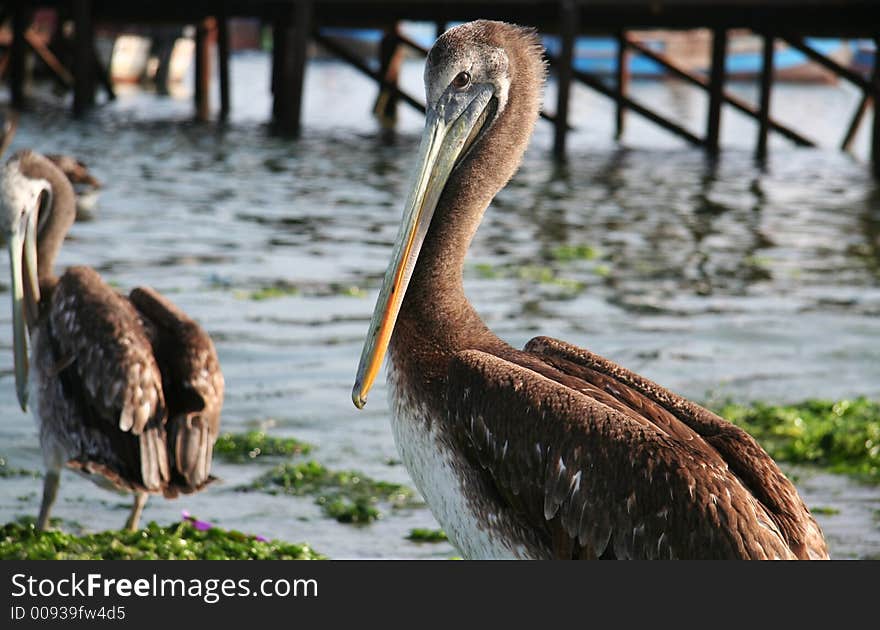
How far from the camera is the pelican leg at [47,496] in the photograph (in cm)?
482

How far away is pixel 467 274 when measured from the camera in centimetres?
1008

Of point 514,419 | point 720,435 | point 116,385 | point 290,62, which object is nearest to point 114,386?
point 116,385

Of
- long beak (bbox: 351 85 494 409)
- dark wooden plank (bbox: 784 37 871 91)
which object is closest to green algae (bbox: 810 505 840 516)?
long beak (bbox: 351 85 494 409)

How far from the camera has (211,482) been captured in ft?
15.5

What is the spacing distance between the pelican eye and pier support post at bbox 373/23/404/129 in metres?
18.9

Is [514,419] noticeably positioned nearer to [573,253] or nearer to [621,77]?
[573,253]

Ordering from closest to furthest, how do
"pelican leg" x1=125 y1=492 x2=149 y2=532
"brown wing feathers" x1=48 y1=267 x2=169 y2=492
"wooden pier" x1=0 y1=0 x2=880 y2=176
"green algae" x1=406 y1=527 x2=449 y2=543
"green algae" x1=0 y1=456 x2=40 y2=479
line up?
"brown wing feathers" x1=48 y1=267 x2=169 y2=492 → "pelican leg" x1=125 y1=492 x2=149 y2=532 → "green algae" x1=406 y1=527 x2=449 y2=543 → "green algae" x1=0 y1=456 x2=40 y2=479 → "wooden pier" x1=0 y1=0 x2=880 y2=176

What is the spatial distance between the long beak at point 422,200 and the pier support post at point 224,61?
63.3 feet

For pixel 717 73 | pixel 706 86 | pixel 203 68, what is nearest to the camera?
pixel 717 73

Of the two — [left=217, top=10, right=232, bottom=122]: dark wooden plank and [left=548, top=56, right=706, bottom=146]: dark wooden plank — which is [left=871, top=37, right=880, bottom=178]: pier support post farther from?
[left=217, top=10, right=232, bottom=122]: dark wooden plank

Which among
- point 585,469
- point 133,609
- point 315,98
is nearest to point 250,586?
point 133,609

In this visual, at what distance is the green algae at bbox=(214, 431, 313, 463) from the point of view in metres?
5.75

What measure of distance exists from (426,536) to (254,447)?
1.21 m

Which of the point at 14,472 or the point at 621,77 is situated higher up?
the point at 14,472
